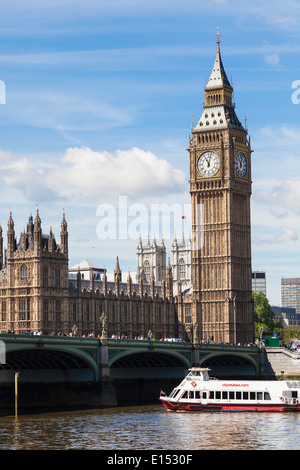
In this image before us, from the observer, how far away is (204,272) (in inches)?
5994

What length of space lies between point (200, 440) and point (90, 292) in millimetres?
65733

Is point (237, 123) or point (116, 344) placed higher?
point (237, 123)

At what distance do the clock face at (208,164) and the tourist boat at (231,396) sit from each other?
2324 inches

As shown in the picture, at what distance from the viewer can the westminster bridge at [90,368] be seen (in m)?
92.1

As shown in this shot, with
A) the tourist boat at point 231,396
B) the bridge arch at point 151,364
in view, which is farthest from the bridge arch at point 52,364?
the tourist boat at point 231,396

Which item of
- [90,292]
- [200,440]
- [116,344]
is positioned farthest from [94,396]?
[90,292]

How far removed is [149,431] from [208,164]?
8106 cm

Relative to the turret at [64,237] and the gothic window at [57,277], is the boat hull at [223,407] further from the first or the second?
the turret at [64,237]

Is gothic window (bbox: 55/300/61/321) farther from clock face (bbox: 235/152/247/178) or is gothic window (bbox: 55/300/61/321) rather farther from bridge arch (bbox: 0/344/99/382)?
clock face (bbox: 235/152/247/178)

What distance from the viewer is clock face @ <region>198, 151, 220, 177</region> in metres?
151

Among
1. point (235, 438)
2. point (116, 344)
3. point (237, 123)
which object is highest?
point (237, 123)

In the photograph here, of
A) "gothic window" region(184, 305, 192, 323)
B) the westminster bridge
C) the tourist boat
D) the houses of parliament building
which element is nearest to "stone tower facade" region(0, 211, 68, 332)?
the houses of parliament building

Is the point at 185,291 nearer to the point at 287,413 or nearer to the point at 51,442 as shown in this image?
the point at 287,413

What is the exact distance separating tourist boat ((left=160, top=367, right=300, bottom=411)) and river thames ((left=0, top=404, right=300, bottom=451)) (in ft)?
5.36
